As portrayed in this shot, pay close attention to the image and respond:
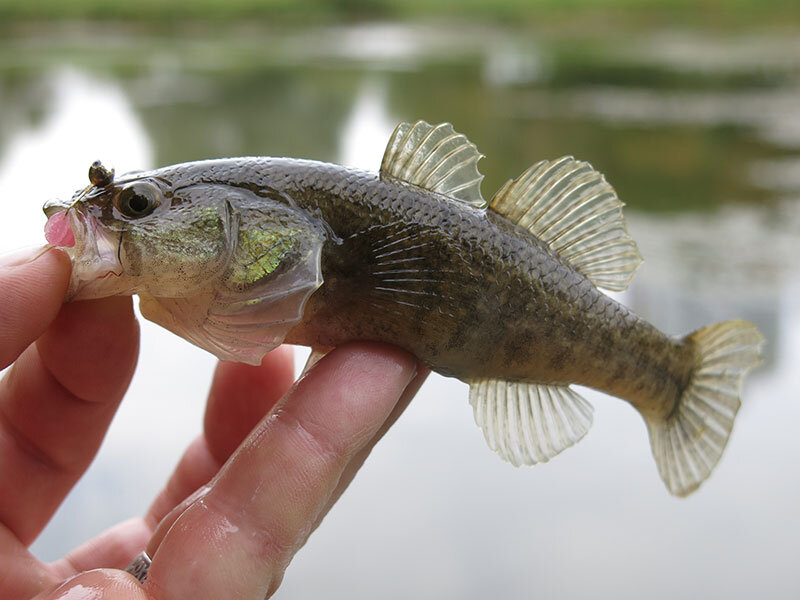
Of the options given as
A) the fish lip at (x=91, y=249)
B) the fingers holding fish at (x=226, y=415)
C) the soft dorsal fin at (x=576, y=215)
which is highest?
the soft dorsal fin at (x=576, y=215)

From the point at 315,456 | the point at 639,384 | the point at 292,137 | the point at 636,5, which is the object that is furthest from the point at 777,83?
Result: the point at 315,456

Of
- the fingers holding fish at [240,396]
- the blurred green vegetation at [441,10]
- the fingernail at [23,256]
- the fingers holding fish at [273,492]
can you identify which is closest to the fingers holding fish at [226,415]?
the fingers holding fish at [240,396]

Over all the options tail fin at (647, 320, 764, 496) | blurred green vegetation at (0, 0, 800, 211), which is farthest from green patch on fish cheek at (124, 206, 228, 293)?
blurred green vegetation at (0, 0, 800, 211)

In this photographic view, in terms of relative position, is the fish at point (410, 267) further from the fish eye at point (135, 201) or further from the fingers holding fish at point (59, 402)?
the fingers holding fish at point (59, 402)

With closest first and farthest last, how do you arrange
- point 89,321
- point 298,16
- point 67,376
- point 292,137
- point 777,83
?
point 89,321 < point 67,376 < point 292,137 < point 777,83 < point 298,16

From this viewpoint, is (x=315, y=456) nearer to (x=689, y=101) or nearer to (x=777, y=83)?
(x=689, y=101)

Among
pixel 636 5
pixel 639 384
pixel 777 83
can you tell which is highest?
pixel 636 5

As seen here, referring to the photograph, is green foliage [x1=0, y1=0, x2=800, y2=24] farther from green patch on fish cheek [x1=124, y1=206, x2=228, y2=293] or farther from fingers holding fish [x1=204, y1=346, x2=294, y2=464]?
green patch on fish cheek [x1=124, y1=206, x2=228, y2=293]
